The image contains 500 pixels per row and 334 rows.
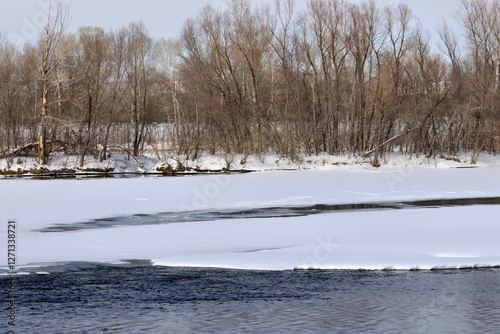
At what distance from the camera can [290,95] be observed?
5862 cm

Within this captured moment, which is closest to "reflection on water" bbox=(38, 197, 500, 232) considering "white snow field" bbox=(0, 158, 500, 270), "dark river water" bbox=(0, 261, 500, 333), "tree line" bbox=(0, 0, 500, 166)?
"white snow field" bbox=(0, 158, 500, 270)

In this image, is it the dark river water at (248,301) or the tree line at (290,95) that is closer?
the dark river water at (248,301)

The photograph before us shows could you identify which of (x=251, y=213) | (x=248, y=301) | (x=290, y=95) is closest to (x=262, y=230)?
(x=251, y=213)

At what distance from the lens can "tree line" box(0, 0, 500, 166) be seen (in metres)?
53.7

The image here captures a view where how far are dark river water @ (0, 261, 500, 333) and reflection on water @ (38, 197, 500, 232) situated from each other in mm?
6485

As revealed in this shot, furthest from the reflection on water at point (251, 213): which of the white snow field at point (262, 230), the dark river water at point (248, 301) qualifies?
the dark river water at point (248, 301)

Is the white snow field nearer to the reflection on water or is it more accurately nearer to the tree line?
the reflection on water

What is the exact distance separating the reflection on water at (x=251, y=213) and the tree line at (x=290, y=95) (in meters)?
25.5

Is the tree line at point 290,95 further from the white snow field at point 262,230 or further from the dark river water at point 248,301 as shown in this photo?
the dark river water at point 248,301

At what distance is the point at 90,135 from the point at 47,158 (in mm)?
3715

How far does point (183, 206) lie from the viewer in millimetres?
26500

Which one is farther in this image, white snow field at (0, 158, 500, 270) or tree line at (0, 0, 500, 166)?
tree line at (0, 0, 500, 166)

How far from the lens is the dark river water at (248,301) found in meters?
9.91

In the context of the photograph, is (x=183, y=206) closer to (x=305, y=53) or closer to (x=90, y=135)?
(x=90, y=135)
